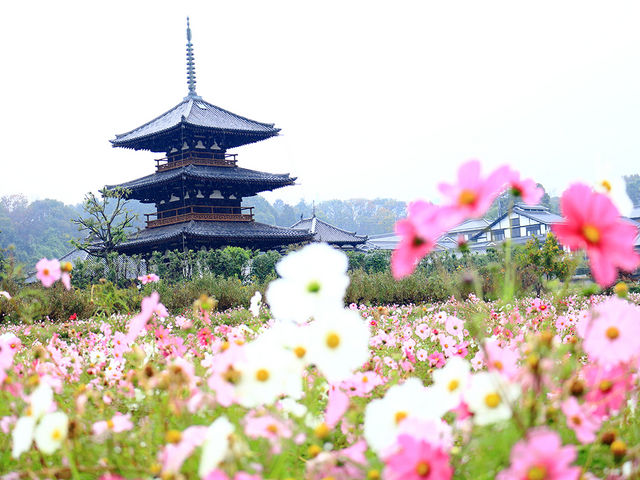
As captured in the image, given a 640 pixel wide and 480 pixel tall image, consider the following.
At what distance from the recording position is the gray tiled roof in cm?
2103

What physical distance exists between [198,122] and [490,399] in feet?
68.3

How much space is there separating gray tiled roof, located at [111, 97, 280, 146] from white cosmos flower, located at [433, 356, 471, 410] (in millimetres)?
19551

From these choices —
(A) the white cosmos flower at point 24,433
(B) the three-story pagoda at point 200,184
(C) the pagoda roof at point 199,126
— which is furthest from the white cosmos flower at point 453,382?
(C) the pagoda roof at point 199,126

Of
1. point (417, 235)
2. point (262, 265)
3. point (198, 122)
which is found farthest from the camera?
point (198, 122)

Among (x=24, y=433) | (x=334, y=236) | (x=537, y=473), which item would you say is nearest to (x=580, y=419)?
(x=537, y=473)

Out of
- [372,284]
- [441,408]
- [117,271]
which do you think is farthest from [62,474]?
[117,271]

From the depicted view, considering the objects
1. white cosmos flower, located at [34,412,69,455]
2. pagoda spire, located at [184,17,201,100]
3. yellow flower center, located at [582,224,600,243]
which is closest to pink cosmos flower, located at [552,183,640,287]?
yellow flower center, located at [582,224,600,243]

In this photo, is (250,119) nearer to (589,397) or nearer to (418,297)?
(418,297)

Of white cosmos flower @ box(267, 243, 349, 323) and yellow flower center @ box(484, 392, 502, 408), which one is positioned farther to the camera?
white cosmos flower @ box(267, 243, 349, 323)

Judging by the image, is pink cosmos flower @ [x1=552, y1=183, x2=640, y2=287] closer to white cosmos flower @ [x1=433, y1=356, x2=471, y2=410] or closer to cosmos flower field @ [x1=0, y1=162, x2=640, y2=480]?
cosmos flower field @ [x1=0, y1=162, x2=640, y2=480]

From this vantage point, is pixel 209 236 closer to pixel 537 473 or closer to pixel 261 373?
pixel 261 373

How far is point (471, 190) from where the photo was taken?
34.5 inches

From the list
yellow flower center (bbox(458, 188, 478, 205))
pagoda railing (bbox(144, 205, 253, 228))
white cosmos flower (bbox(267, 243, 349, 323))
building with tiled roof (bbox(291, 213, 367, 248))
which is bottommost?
building with tiled roof (bbox(291, 213, 367, 248))

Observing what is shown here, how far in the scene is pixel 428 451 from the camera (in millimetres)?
824
